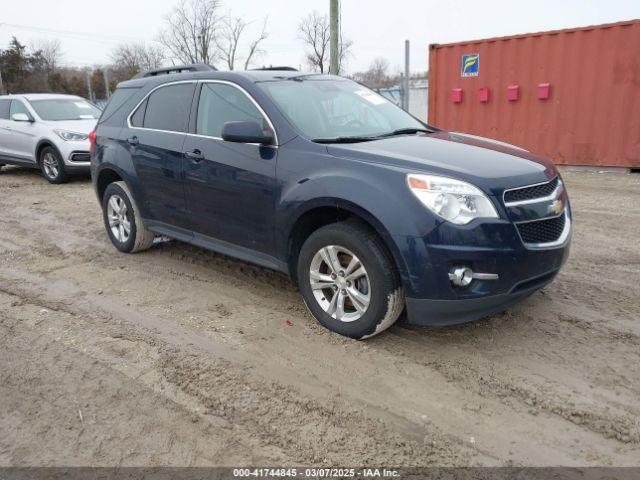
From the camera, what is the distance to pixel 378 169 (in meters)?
3.26

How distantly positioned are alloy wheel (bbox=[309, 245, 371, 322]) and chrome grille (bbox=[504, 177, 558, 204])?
972 millimetres

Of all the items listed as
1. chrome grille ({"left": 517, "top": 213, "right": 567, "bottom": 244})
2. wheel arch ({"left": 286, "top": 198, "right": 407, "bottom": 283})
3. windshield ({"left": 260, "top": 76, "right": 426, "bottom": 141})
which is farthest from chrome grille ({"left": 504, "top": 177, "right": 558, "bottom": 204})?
windshield ({"left": 260, "top": 76, "right": 426, "bottom": 141})

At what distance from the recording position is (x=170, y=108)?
4.76 metres

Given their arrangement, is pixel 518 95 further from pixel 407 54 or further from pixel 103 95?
pixel 103 95

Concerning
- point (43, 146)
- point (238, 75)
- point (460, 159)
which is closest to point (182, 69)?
point (238, 75)

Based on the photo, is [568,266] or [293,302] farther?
[568,266]

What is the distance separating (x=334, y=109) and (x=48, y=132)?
8.10 metres

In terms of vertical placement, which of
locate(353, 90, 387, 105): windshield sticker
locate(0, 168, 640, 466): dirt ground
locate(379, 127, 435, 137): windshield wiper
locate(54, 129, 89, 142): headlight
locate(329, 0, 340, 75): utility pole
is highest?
locate(329, 0, 340, 75): utility pole

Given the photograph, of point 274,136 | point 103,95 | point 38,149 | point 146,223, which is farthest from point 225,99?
point 103,95

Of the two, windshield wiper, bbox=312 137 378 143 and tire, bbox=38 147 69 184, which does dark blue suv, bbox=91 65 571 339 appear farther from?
tire, bbox=38 147 69 184

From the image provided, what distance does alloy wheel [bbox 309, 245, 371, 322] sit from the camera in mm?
3402

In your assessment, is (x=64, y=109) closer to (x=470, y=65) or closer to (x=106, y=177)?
(x=106, y=177)

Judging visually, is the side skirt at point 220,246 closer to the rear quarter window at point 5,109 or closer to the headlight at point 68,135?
the headlight at point 68,135

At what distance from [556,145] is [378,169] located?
8.63m
